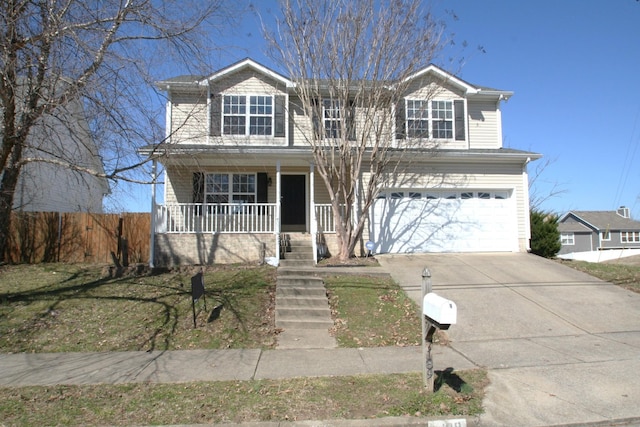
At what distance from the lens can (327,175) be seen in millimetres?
13141

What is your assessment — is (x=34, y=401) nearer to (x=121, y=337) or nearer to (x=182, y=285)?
(x=121, y=337)

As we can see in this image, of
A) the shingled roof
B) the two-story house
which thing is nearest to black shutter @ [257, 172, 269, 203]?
the two-story house

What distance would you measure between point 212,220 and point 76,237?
14.4ft

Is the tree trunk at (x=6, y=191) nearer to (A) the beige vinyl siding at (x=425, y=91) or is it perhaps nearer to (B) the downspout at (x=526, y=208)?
(A) the beige vinyl siding at (x=425, y=91)

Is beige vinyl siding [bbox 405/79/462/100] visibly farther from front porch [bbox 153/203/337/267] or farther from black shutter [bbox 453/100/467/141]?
front porch [bbox 153/203/337/267]

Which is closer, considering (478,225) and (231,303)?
(231,303)

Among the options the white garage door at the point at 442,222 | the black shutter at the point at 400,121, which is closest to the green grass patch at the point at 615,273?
the white garage door at the point at 442,222

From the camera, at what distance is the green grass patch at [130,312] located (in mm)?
7414

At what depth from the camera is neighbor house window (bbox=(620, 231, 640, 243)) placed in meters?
46.1

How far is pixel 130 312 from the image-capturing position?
339 inches

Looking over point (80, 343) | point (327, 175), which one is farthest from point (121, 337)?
point (327, 175)

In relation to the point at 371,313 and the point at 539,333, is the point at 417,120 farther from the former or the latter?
the point at 539,333

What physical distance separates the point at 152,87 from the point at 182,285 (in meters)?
4.60

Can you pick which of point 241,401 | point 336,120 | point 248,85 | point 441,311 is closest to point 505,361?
point 441,311
